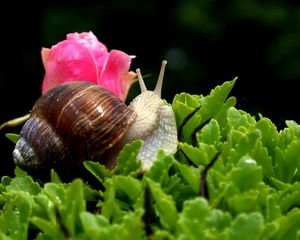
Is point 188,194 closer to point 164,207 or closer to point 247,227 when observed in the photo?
point 164,207

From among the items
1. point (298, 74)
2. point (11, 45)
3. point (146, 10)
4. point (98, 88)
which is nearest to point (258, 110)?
point (298, 74)

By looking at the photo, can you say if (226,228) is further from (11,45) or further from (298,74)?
(11,45)

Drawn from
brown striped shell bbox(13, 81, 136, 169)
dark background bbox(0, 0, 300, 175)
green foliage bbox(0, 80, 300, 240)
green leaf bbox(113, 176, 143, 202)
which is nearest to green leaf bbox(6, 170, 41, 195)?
green foliage bbox(0, 80, 300, 240)

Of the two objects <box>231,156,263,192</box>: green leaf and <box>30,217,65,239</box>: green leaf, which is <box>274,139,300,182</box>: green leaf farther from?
<box>30,217,65,239</box>: green leaf

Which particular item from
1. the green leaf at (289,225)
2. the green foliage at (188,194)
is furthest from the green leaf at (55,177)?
Answer: the green leaf at (289,225)

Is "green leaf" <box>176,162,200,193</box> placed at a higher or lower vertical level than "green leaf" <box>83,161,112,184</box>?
higher

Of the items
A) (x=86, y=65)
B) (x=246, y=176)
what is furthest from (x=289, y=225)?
(x=86, y=65)
